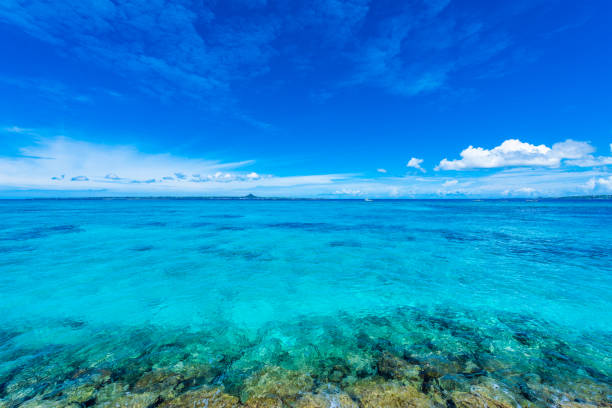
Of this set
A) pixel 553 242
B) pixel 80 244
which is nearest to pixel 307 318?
pixel 80 244

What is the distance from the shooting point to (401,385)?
5.18 meters

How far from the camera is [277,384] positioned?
5305 mm

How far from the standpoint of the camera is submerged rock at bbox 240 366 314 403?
500 centimetres

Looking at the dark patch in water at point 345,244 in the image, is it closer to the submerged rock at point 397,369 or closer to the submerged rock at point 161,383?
the submerged rock at point 397,369

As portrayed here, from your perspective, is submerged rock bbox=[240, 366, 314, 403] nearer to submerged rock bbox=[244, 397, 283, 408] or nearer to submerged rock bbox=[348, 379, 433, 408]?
submerged rock bbox=[244, 397, 283, 408]

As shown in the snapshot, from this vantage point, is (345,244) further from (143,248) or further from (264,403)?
(264,403)

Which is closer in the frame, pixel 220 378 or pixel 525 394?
pixel 525 394

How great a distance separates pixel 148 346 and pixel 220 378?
2762 millimetres

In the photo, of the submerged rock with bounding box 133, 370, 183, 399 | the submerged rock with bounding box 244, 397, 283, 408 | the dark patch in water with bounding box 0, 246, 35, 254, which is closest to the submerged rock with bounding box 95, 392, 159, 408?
the submerged rock with bounding box 133, 370, 183, 399

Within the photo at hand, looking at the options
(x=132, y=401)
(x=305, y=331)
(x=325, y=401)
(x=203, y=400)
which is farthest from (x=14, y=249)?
(x=325, y=401)

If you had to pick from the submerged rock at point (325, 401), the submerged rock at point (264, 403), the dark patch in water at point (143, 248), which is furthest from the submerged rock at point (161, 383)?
the dark patch in water at point (143, 248)

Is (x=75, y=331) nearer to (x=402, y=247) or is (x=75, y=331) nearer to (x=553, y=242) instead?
(x=402, y=247)

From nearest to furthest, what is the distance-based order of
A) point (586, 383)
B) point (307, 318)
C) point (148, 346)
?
point (586, 383)
point (148, 346)
point (307, 318)

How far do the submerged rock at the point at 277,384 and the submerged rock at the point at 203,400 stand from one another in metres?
0.25
